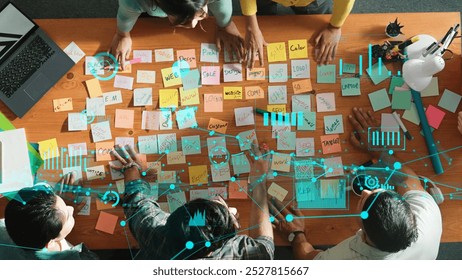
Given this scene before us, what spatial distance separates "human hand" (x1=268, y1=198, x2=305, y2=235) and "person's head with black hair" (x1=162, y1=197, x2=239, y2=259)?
163mm

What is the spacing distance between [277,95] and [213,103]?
22 centimetres

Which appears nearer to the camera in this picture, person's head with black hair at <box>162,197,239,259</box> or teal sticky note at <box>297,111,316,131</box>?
person's head with black hair at <box>162,197,239,259</box>

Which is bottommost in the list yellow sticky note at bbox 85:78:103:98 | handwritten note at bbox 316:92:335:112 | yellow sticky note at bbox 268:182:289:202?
yellow sticky note at bbox 268:182:289:202

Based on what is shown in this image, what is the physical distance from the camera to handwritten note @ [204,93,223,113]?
1.40 meters

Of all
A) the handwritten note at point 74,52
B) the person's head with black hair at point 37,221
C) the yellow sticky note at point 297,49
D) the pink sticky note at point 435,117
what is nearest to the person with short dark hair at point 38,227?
the person's head with black hair at point 37,221

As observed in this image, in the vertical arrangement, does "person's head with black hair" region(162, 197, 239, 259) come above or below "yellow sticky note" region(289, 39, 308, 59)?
below

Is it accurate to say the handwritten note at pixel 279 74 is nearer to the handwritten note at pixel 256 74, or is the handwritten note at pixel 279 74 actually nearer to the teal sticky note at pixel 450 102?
the handwritten note at pixel 256 74

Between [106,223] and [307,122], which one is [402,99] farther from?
[106,223]

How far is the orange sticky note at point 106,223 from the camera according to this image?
4.50 ft

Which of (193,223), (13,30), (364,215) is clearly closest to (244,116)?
(193,223)

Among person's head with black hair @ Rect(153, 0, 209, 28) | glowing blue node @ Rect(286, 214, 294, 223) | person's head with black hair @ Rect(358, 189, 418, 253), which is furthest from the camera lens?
glowing blue node @ Rect(286, 214, 294, 223)

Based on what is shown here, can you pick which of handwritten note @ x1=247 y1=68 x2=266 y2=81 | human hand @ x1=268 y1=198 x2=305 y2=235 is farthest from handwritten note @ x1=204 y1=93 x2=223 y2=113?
human hand @ x1=268 y1=198 x2=305 y2=235

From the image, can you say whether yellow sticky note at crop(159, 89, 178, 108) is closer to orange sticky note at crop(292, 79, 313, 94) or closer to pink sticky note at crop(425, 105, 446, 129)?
orange sticky note at crop(292, 79, 313, 94)
